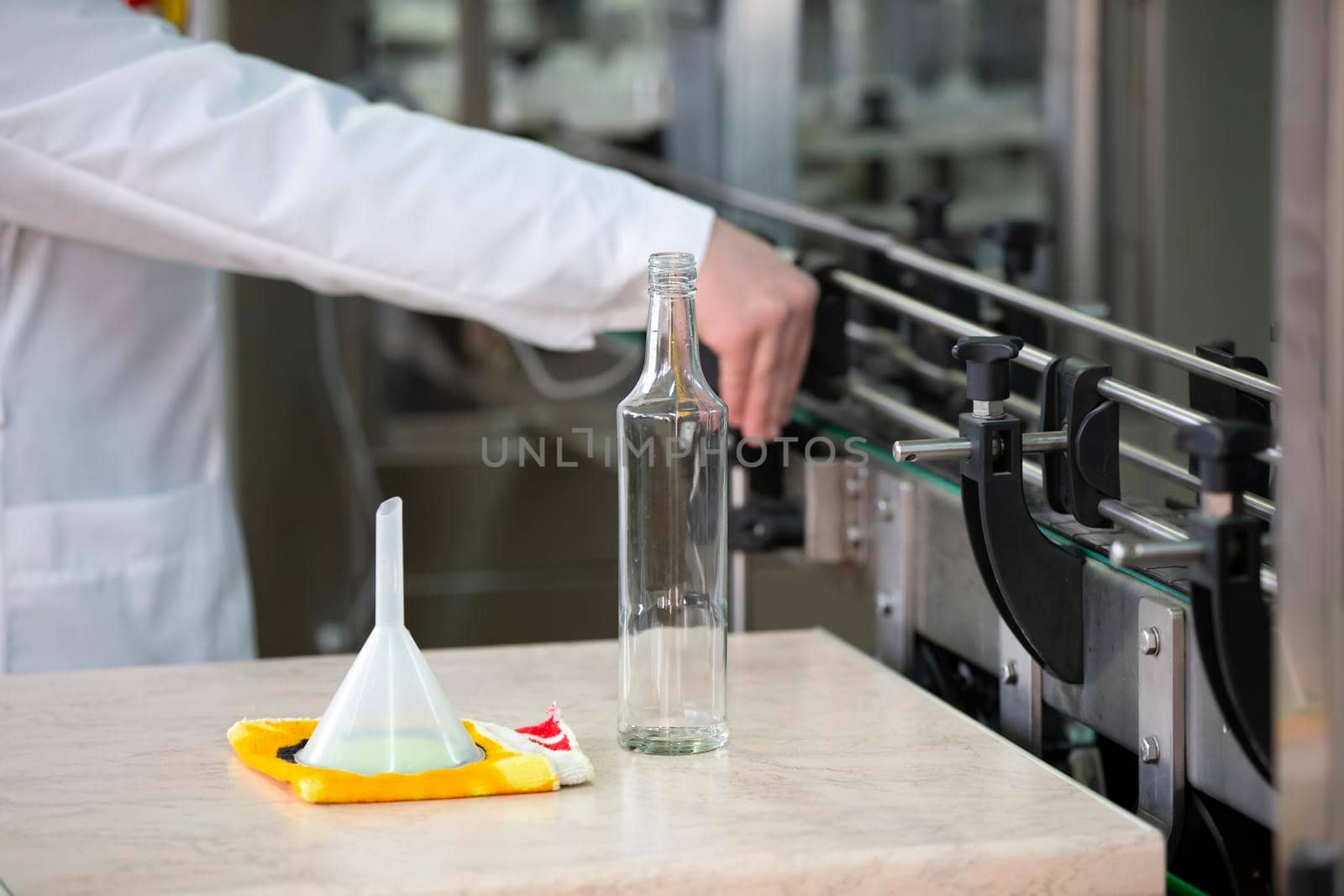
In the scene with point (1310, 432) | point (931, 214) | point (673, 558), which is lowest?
point (673, 558)

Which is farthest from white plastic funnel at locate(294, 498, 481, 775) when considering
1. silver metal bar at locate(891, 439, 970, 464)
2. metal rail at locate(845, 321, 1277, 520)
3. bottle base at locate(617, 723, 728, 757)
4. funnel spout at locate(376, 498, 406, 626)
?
metal rail at locate(845, 321, 1277, 520)

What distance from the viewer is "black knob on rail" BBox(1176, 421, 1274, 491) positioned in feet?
1.99

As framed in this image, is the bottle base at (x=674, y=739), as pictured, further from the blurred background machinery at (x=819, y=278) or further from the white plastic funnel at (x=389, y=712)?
the blurred background machinery at (x=819, y=278)

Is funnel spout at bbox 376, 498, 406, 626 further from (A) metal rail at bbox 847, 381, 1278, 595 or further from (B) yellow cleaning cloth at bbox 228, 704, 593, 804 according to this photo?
(A) metal rail at bbox 847, 381, 1278, 595

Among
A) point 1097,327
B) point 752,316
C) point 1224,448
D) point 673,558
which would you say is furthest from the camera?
point 752,316

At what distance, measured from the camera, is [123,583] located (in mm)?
1261

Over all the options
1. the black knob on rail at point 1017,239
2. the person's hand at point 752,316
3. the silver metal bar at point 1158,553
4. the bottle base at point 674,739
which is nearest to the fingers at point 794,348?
the person's hand at point 752,316

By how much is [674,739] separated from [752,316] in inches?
14.6

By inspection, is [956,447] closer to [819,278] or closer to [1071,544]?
[1071,544]

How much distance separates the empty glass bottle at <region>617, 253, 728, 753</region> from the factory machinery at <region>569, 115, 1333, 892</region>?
0.11m

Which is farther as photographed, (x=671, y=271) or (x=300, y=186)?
(x=300, y=186)

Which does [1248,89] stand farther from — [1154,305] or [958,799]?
[958,799]

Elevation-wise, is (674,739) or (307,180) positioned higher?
(307,180)

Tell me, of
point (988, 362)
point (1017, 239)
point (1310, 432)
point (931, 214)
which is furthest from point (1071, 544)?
point (931, 214)
